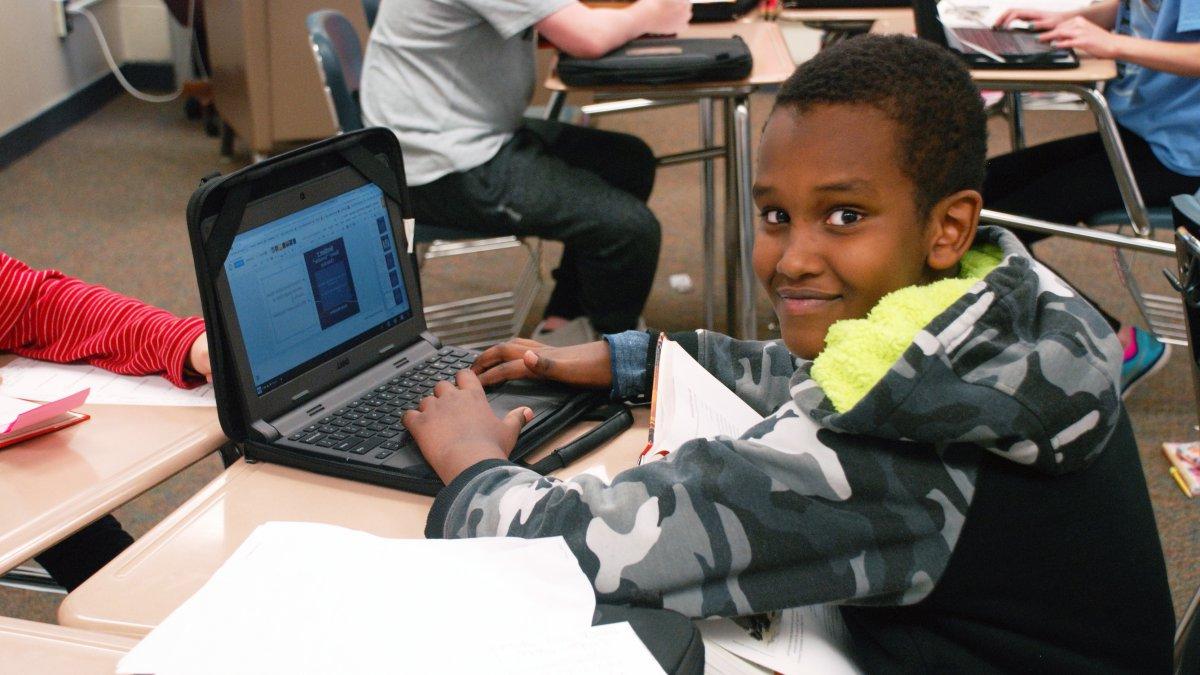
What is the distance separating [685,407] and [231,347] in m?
0.40

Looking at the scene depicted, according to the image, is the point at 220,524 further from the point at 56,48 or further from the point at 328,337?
the point at 56,48

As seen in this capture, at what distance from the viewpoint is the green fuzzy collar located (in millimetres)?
727

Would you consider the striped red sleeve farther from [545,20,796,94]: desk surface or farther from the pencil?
the pencil

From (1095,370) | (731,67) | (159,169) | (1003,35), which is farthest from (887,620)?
(159,169)

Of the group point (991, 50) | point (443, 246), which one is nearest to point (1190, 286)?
point (991, 50)

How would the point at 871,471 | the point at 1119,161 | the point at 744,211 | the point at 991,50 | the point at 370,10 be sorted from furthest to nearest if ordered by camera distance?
the point at 370,10, the point at 744,211, the point at 991,50, the point at 1119,161, the point at 871,471

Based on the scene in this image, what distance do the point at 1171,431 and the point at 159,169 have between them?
3.48m

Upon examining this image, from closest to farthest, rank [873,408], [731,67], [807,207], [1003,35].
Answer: [873,408] → [807,207] → [731,67] → [1003,35]

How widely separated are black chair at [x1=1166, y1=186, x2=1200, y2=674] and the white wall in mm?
4010

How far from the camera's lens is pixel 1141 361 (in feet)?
8.12

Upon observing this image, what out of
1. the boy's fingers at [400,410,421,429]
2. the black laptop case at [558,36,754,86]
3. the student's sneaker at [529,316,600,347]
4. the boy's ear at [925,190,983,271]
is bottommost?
the student's sneaker at [529,316,600,347]

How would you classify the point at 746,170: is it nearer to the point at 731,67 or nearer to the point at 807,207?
the point at 731,67

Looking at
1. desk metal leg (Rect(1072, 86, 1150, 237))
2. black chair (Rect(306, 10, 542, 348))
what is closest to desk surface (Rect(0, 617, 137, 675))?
black chair (Rect(306, 10, 542, 348))

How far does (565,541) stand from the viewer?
2.58 ft
